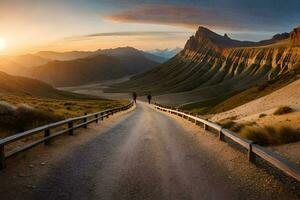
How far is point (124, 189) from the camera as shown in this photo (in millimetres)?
7805

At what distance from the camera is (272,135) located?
1398cm

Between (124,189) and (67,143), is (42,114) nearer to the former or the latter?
(67,143)

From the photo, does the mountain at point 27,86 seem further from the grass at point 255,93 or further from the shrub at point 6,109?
the shrub at point 6,109

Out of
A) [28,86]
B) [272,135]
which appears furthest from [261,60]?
[272,135]

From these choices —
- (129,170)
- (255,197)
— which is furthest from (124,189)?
(255,197)

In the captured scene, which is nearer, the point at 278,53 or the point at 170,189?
the point at 170,189

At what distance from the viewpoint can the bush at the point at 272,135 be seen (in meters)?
13.6

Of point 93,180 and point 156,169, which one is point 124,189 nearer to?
point 93,180

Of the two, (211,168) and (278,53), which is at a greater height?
(278,53)

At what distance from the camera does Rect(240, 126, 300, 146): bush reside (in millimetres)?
13578

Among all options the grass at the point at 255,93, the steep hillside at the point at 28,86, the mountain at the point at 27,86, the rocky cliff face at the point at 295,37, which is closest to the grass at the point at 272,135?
the grass at the point at 255,93

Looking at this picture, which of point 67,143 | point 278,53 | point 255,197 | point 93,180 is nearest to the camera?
point 255,197

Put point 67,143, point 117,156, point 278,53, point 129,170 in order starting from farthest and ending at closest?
point 278,53 < point 67,143 < point 117,156 < point 129,170

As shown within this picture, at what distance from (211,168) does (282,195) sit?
8.10ft
